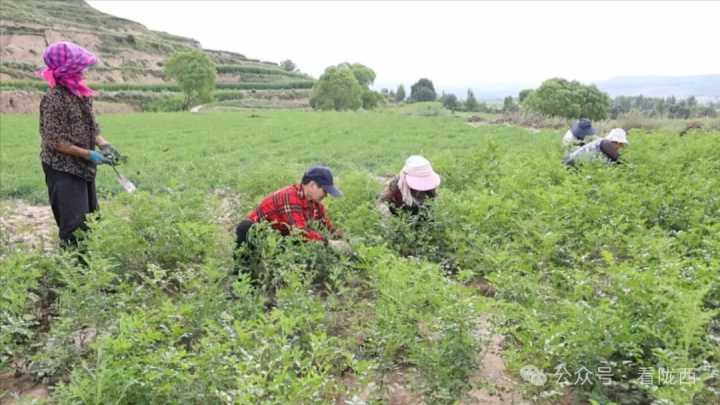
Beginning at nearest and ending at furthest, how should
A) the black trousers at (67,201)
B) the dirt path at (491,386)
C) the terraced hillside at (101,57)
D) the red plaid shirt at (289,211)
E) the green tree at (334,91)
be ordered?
the dirt path at (491,386) → the red plaid shirt at (289,211) → the black trousers at (67,201) → the terraced hillside at (101,57) → the green tree at (334,91)

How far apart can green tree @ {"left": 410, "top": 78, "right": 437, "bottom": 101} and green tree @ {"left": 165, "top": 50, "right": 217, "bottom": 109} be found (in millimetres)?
62782

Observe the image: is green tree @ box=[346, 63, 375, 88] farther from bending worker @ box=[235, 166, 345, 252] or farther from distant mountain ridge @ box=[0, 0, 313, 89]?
bending worker @ box=[235, 166, 345, 252]

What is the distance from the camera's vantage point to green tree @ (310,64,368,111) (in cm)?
5775

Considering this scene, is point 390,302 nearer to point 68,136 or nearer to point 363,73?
point 68,136

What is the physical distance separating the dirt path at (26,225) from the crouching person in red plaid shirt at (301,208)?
2314mm

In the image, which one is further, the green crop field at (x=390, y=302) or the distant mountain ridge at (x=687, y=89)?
the distant mountain ridge at (x=687, y=89)

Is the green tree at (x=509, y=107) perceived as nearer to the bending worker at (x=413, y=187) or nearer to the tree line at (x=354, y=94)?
the tree line at (x=354, y=94)

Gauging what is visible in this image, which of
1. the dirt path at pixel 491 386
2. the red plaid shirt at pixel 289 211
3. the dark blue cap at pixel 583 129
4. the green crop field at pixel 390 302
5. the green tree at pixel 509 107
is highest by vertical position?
the green tree at pixel 509 107

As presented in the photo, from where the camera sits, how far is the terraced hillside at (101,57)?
52.7 metres

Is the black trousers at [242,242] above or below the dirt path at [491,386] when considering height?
above

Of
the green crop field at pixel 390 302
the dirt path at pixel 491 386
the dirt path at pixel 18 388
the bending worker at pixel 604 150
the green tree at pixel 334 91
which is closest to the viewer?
the green crop field at pixel 390 302

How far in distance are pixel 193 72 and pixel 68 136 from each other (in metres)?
47.8

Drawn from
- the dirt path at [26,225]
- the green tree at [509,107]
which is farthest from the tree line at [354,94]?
the dirt path at [26,225]

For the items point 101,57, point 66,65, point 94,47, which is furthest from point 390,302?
point 94,47
